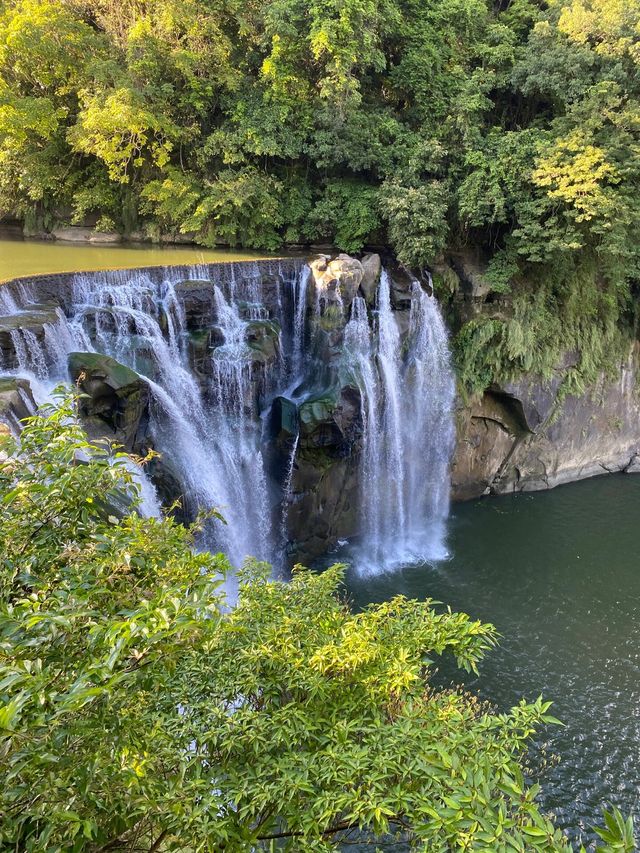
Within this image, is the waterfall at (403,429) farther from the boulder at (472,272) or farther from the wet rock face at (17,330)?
the wet rock face at (17,330)

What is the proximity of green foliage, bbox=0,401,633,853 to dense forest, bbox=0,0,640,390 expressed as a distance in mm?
12492

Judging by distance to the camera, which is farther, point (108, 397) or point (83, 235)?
point (83, 235)

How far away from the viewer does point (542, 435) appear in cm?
1689

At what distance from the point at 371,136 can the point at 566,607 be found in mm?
14019

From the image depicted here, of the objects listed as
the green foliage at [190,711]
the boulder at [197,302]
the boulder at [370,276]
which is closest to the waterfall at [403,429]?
the boulder at [370,276]

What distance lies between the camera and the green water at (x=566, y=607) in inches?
344

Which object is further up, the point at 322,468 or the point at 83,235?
the point at 83,235

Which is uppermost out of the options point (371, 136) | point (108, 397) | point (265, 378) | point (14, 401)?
point (371, 136)

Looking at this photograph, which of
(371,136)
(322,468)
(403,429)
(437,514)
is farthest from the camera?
(437,514)

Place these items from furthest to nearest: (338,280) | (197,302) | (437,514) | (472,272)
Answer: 1. (437,514)
2. (472,272)
3. (338,280)
4. (197,302)

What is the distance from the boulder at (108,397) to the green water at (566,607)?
6.63 meters

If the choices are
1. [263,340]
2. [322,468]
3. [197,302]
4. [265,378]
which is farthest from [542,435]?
[197,302]

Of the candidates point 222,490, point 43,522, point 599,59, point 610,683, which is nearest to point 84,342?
point 222,490

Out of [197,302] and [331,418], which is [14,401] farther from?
[331,418]
